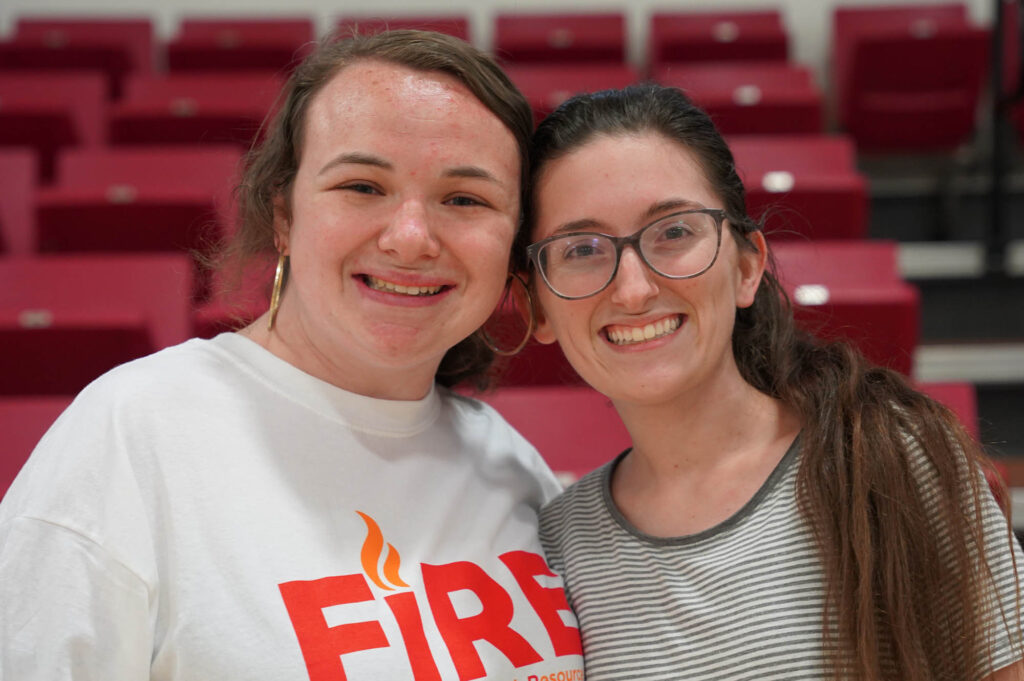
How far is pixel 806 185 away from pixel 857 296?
608 millimetres

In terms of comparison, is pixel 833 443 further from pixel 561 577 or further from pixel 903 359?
pixel 903 359

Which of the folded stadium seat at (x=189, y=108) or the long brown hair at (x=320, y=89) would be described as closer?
the long brown hair at (x=320, y=89)

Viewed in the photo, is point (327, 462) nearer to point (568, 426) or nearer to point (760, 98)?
point (568, 426)

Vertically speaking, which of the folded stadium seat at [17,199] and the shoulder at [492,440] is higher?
the folded stadium seat at [17,199]

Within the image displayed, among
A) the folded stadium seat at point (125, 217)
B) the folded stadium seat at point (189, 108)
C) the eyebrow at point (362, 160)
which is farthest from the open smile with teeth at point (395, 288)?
the folded stadium seat at point (189, 108)

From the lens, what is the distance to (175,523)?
2.97 feet

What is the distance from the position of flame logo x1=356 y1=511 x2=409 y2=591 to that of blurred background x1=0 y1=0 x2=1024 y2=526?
1.23ft

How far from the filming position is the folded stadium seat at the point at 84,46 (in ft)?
12.7

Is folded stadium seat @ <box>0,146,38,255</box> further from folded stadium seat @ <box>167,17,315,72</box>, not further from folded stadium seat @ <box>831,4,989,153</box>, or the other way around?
folded stadium seat @ <box>831,4,989,153</box>

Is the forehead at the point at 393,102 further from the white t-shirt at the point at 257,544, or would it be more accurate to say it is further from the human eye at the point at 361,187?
the white t-shirt at the point at 257,544

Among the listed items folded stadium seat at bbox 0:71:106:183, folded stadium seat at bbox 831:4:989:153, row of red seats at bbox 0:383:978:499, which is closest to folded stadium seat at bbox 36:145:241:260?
folded stadium seat at bbox 0:71:106:183

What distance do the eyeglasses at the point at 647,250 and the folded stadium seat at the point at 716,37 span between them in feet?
9.46

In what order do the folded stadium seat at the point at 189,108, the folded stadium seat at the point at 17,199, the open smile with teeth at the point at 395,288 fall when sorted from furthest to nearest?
1. the folded stadium seat at the point at 189,108
2. the folded stadium seat at the point at 17,199
3. the open smile with teeth at the point at 395,288

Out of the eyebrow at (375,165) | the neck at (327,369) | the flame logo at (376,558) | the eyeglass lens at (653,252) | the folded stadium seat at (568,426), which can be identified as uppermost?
the eyebrow at (375,165)
